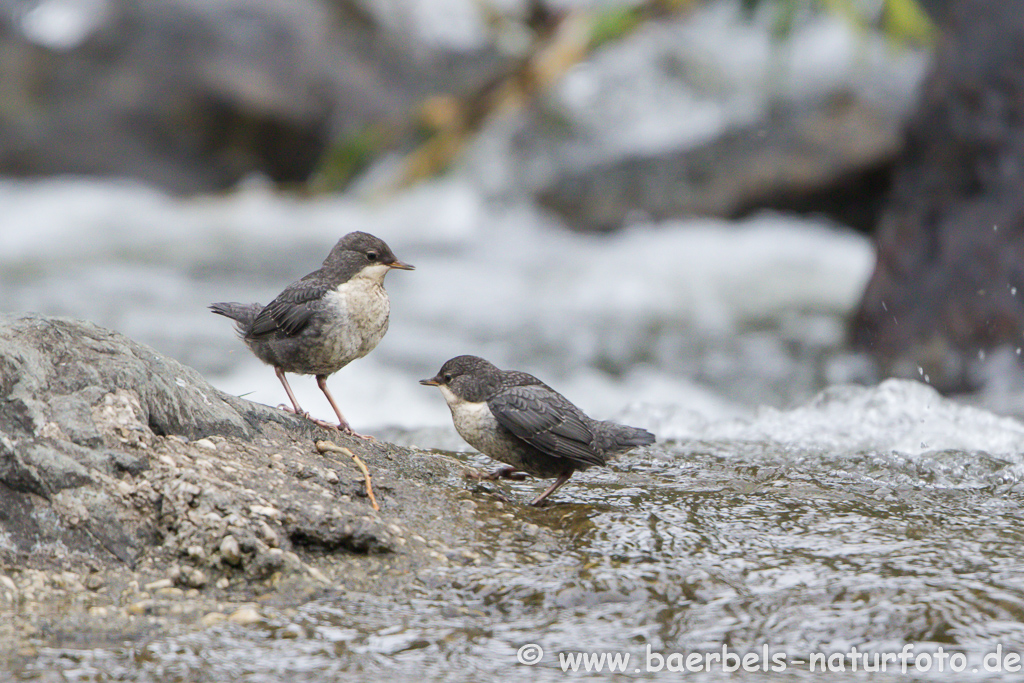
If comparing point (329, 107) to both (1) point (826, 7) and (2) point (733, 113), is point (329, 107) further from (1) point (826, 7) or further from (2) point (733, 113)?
(1) point (826, 7)

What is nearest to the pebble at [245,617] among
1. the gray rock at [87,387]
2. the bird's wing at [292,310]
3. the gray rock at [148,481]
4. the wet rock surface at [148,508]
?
the wet rock surface at [148,508]

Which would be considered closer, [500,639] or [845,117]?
[500,639]

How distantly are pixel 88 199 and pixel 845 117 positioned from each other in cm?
912

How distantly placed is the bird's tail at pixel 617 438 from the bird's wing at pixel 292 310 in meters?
1.21

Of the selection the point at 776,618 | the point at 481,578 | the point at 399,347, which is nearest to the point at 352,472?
the point at 481,578

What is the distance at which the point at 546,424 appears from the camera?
3752 millimetres

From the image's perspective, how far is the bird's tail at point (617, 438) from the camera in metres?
3.86

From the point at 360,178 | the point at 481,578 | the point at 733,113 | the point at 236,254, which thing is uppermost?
the point at 733,113

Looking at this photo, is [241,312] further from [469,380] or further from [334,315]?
[469,380]

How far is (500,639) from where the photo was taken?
9.20 ft

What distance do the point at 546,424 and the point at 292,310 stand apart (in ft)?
3.77

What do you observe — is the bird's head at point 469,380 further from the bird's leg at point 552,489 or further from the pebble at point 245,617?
the pebble at point 245,617

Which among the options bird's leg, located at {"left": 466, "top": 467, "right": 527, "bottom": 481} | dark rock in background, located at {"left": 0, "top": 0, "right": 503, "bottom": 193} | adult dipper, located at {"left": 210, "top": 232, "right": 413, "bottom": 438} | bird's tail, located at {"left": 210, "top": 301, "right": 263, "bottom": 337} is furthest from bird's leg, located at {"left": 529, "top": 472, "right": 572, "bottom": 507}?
dark rock in background, located at {"left": 0, "top": 0, "right": 503, "bottom": 193}

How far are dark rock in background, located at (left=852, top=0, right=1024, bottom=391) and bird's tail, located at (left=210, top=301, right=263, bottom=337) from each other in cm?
530
